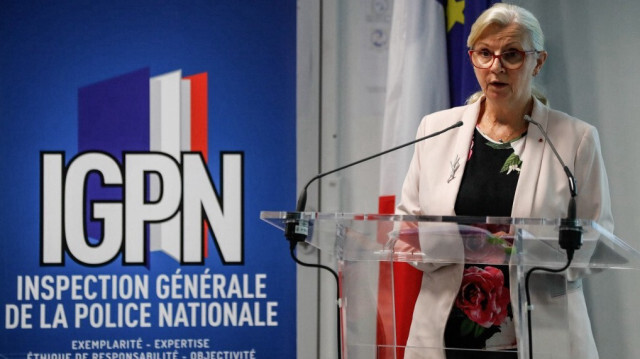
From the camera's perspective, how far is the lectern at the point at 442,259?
1484 millimetres

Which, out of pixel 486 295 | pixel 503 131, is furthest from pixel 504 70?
pixel 486 295

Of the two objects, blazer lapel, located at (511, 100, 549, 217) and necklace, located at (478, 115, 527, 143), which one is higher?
necklace, located at (478, 115, 527, 143)

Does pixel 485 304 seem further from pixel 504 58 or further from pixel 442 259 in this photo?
pixel 504 58

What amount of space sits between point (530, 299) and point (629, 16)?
1.98m

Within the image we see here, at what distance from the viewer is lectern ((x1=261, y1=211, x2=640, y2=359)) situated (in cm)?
148

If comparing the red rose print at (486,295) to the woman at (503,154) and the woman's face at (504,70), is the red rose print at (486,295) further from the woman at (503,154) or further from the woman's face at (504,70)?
the woman's face at (504,70)

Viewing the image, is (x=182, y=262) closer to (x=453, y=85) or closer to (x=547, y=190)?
(x=453, y=85)

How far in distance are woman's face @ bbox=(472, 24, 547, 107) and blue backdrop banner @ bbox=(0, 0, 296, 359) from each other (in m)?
1.56

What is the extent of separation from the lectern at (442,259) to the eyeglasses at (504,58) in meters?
0.64

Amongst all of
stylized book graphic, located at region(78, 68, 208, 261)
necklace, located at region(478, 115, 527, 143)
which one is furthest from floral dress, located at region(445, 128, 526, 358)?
stylized book graphic, located at region(78, 68, 208, 261)

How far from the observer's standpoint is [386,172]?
3.20m

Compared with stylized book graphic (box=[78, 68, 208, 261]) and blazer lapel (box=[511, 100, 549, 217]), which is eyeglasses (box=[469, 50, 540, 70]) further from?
stylized book graphic (box=[78, 68, 208, 261])

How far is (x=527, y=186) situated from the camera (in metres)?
1.99

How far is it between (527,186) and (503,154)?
15cm
